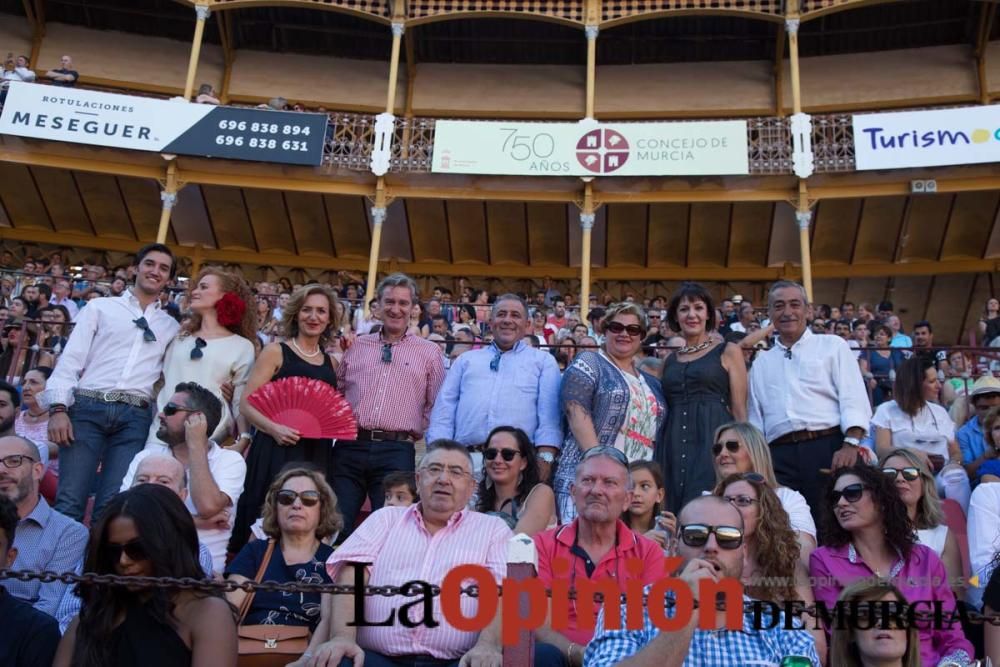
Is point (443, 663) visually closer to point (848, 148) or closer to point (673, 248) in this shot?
point (848, 148)

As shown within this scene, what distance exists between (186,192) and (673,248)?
9464mm

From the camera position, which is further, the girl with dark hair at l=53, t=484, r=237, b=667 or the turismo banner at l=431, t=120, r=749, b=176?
the turismo banner at l=431, t=120, r=749, b=176

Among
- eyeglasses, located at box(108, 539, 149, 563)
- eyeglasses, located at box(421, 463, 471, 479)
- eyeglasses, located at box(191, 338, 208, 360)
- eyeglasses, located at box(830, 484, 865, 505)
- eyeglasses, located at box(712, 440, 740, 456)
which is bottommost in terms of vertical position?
eyeglasses, located at box(108, 539, 149, 563)

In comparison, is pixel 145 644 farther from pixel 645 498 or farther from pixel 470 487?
pixel 645 498

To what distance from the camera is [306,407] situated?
13.9 ft

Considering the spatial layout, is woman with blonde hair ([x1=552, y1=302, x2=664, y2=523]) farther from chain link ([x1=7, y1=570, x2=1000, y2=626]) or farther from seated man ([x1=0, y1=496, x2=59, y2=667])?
seated man ([x1=0, y1=496, x2=59, y2=667])

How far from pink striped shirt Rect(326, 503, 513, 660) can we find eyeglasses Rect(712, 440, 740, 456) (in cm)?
117

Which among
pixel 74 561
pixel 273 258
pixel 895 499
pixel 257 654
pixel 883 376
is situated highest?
pixel 273 258

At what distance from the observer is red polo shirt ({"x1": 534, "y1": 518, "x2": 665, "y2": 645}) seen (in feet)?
9.84

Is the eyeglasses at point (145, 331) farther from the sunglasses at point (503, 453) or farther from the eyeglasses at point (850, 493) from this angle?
the eyeglasses at point (850, 493)

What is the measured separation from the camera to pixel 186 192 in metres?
16.4

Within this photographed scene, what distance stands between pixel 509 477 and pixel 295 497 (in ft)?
3.33

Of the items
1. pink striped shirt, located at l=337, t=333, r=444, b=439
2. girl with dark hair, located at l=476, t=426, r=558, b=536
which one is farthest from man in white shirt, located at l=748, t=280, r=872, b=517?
pink striped shirt, located at l=337, t=333, r=444, b=439

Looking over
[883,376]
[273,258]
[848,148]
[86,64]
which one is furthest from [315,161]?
[883,376]
